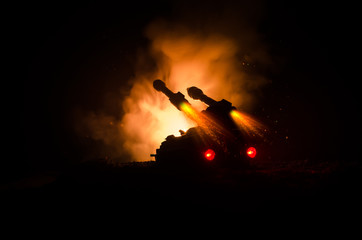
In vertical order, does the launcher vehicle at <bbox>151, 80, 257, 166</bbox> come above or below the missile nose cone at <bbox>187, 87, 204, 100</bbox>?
below

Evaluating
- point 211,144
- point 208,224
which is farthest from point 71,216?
point 211,144

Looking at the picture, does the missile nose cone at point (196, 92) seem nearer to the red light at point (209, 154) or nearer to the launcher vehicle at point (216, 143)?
the launcher vehicle at point (216, 143)

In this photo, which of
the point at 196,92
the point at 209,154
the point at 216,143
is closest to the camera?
the point at 209,154

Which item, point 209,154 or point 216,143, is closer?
point 209,154

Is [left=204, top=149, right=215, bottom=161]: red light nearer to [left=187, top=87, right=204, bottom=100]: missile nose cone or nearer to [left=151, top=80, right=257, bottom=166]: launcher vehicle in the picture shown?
[left=151, top=80, right=257, bottom=166]: launcher vehicle

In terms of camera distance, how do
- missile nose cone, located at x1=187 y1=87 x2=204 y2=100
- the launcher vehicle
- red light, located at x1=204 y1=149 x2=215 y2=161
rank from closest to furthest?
red light, located at x1=204 y1=149 x2=215 y2=161 < the launcher vehicle < missile nose cone, located at x1=187 y1=87 x2=204 y2=100

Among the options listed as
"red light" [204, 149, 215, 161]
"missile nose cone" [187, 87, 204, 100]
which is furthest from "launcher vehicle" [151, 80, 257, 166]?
"missile nose cone" [187, 87, 204, 100]

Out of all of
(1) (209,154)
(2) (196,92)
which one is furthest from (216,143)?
(2) (196,92)

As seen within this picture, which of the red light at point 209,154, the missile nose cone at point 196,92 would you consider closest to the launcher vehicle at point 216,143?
the red light at point 209,154

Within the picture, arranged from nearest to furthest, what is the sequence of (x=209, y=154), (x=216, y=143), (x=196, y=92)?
(x=209, y=154) → (x=216, y=143) → (x=196, y=92)

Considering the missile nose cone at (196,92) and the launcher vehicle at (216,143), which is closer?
the launcher vehicle at (216,143)

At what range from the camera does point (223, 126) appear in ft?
18.8

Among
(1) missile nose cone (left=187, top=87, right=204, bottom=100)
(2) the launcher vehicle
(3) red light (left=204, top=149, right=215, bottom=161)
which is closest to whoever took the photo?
(3) red light (left=204, top=149, right=215, bottom=161)

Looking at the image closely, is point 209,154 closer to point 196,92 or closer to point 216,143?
point 216,143
